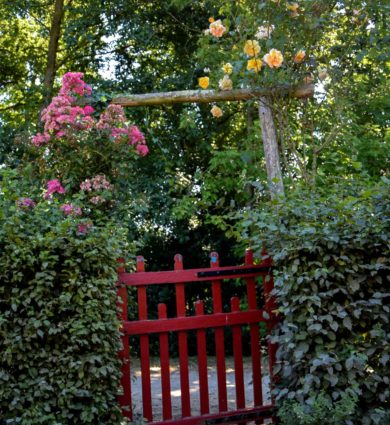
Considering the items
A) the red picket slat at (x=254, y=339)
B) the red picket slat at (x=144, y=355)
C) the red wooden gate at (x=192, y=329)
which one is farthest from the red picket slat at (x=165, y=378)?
the red picket slat at (x=254, y=339)

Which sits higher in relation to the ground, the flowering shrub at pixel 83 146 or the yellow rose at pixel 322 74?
the yellow rose at pixel 322 74

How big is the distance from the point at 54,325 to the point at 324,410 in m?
1.57

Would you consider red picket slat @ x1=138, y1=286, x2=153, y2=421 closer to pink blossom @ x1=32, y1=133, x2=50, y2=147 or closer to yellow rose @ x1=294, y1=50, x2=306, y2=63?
pink blossom @ x1=32, y1=133, x2=50, y2=147

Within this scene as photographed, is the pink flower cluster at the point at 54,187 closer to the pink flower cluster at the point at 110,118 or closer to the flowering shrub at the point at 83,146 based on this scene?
the flowering shrub at the point at 83,146

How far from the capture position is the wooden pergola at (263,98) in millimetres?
5875

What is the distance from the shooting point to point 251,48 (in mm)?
5469

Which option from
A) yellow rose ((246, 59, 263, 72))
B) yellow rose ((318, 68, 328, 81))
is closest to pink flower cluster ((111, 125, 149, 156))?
yellow rose ((246, 59, 263, 72))

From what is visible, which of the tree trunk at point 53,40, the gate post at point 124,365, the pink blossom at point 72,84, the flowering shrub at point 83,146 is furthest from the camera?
the tree trunk at point 53,40

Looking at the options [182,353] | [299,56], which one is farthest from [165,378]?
[299,56]

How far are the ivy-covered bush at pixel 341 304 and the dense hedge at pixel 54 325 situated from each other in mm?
1112

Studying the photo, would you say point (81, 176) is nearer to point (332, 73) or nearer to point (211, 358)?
point (332, 73)

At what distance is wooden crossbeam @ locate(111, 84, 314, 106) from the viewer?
587 cm

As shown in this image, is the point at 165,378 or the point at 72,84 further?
the point at 72,84

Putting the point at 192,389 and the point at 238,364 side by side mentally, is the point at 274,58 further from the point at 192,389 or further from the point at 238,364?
the point at 192,389
